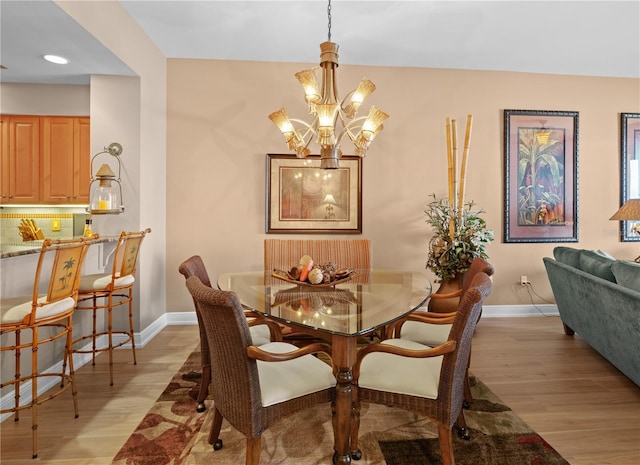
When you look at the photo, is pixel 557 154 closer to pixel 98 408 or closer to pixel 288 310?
pixel 288 310

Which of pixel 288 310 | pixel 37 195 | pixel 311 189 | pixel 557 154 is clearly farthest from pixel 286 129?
pixel 557 154

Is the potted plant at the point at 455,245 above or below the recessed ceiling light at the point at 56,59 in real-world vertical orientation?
below

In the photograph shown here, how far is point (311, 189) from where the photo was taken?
12.7 feet

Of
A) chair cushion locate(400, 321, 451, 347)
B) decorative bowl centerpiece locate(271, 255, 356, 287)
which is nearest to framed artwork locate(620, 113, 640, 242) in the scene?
chair cushion locate(400, 321, 451, 347)

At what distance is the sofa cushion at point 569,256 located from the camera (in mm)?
3127

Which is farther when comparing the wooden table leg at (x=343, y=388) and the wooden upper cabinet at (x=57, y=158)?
the wooden upper cabinet at (x=57, y=158)

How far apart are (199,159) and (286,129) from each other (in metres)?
1.82

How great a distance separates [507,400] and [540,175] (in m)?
2.87

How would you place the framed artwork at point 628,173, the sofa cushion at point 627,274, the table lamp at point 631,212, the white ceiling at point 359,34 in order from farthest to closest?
the framed artwork at point 628,173 < the table lamp at point 631,212 < the white ceiling at point 359,34 < the sofa cushion at point 627,274

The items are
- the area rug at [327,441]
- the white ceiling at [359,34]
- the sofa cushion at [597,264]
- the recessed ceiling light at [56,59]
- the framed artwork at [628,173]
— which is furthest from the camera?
the framed artwork at [628,173]

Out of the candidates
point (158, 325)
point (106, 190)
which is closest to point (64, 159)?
point (106, 190)

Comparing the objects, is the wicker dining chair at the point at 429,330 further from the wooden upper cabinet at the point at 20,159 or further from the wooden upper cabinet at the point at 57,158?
the wooden upper cabinet at the point at 20,159

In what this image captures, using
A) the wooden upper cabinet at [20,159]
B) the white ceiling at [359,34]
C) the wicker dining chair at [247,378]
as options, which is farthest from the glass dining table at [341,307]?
the wooden upper cabinet at [20,159]

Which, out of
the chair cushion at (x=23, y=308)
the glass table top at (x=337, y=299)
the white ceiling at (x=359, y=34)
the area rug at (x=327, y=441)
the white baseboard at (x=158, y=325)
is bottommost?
the area rug at (x=327, y=441)
